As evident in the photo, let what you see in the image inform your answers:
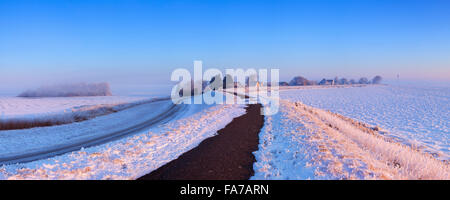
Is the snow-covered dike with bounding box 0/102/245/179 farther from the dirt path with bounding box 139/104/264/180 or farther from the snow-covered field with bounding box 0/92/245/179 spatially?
the dirt path with bounding box 139/104/264/180

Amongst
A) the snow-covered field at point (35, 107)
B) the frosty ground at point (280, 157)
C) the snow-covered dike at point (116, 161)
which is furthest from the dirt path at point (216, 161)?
the snow-covered field at point (35, 107)

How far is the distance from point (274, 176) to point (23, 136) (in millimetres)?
22574

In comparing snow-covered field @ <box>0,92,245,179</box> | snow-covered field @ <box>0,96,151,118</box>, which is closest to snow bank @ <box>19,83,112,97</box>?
snow-covered field @ <box>0,96,151,118</box>

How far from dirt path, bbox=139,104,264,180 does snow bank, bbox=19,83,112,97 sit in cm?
7105

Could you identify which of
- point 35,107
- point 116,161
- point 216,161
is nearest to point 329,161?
point 216,161

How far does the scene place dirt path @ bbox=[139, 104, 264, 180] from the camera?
6.23m

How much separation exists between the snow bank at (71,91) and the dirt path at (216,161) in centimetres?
7105

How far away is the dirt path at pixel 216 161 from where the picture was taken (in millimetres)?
→ 6227

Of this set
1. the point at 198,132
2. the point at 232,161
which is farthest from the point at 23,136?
the point at 232,161
